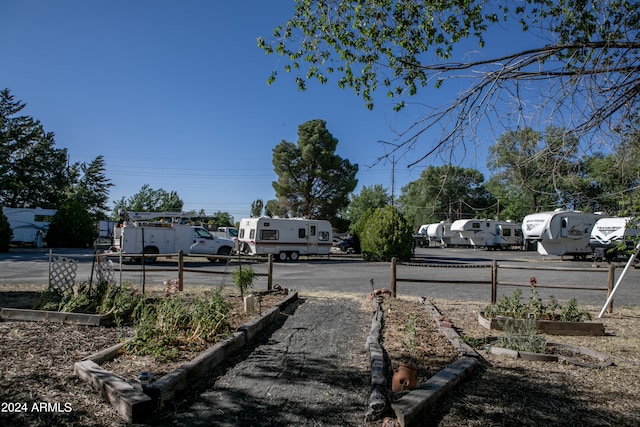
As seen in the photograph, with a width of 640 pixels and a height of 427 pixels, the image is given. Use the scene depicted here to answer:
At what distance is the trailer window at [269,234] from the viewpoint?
859 inches

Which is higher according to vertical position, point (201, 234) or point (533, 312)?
point (201, 234)

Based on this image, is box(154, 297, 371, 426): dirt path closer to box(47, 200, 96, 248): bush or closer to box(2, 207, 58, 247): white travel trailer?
Result: box(47, 200, 96, 248): bush

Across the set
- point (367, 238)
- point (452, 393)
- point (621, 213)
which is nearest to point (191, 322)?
point (452, 393)

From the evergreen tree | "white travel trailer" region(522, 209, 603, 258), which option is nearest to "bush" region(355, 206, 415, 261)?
"white travel trailer" region(522, 209, 603, 258)

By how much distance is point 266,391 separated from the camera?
395 cm

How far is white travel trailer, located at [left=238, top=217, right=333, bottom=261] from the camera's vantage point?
21.8 meters

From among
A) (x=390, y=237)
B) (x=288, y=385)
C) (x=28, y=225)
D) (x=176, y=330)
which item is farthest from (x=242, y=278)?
(x=28, y=225)

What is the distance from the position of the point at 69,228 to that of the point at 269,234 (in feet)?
53.6

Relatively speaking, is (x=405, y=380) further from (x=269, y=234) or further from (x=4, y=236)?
(x=4, y=236)

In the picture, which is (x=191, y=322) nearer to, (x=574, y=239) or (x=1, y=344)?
(x=1, y=344)

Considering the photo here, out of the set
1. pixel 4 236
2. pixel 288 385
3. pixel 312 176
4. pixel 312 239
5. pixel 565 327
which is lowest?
pixel 288 385

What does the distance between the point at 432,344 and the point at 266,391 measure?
98.4 inches

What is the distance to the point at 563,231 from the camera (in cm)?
2517

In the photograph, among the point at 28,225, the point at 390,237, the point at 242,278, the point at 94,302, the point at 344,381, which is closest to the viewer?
the point at 344,381
